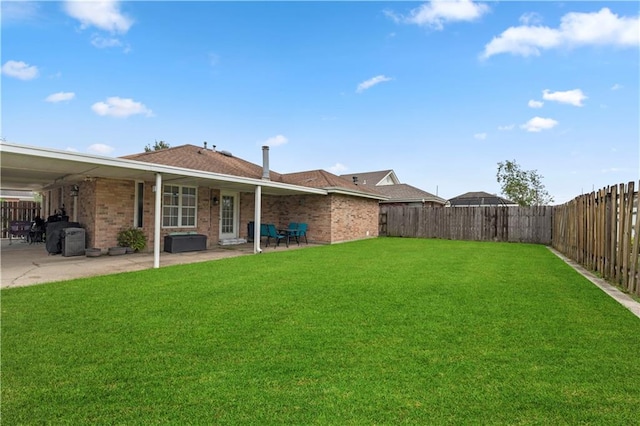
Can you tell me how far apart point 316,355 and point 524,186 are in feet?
103

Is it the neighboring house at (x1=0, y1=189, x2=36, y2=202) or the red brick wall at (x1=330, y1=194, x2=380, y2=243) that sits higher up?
the neighboring house at (x1=0, y1=189, x2=36, y2=202)

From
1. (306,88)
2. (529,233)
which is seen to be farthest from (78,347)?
(529,233)

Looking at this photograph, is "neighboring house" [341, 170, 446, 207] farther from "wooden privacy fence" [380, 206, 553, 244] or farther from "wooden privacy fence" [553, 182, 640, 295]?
"wooden privacy fence" [553, 182, 640, 295]

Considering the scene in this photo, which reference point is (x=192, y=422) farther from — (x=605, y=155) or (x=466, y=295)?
(x=605, y=155)

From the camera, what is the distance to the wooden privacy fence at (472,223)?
660 inches

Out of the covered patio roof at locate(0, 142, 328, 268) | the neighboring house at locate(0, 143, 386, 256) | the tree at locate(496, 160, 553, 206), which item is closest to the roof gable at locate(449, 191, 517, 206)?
the tree at locate(496, 160, 553, 206)

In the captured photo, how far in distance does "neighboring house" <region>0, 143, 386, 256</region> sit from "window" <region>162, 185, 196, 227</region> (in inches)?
1.4

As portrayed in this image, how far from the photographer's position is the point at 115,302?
16.1 ft

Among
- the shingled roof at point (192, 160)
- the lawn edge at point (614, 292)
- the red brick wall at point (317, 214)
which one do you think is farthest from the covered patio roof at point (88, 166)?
the lawn edge at point (614, 292)

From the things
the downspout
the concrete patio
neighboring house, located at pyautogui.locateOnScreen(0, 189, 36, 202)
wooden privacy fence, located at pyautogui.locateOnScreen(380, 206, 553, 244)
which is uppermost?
the downspout

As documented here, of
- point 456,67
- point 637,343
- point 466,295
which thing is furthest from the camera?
point 456,67

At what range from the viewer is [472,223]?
18.3m

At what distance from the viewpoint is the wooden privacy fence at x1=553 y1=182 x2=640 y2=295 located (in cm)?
595

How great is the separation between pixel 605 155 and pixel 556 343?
18974mm
